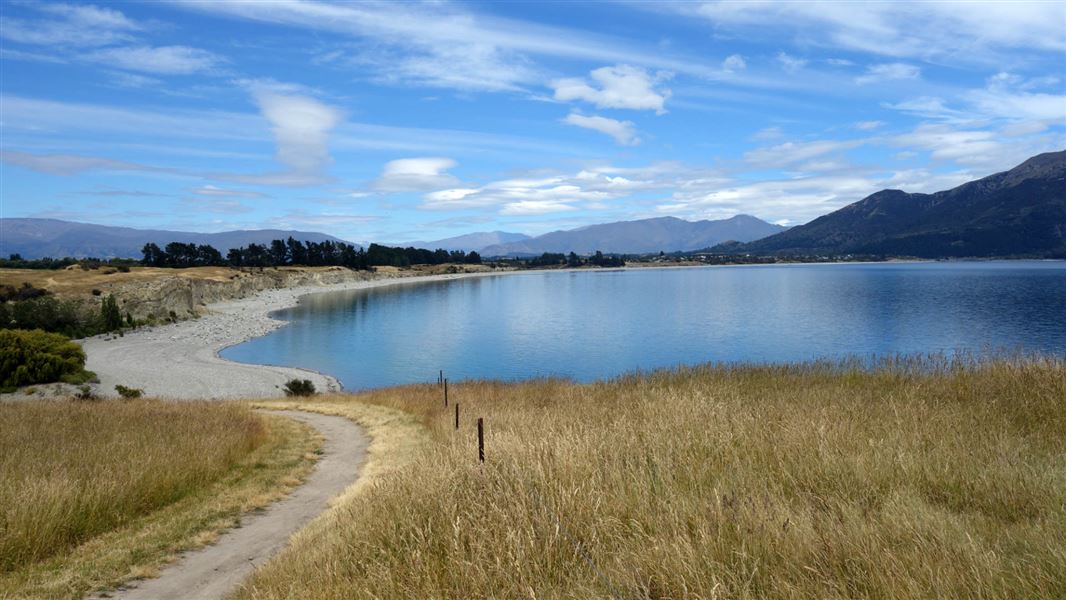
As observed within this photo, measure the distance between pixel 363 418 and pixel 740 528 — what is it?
18.4m

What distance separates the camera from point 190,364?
1853 inches

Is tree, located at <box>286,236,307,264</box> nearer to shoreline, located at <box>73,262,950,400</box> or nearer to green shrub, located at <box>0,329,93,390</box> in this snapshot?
shoreline, located at <box>73,262,950,400</box>

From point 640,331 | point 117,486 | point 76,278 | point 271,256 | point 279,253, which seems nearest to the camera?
point 117,486

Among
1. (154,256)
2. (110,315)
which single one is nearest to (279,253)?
(154,256)

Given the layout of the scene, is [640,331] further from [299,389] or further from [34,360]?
[34,360]

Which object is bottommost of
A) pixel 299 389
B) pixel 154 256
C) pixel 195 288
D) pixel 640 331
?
pixel 640 331

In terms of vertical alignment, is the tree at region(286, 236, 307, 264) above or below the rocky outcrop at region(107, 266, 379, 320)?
above

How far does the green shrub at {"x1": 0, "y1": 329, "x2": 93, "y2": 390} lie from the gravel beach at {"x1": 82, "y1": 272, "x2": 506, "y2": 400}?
6.34 feet

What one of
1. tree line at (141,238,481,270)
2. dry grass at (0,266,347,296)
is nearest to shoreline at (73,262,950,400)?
dry grass at (0,266,347,296)

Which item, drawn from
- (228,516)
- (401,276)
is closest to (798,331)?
(228,516)

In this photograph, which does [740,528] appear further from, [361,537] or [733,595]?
[361,537]

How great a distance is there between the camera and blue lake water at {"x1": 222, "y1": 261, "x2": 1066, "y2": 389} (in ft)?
154

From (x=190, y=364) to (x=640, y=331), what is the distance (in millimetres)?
42764

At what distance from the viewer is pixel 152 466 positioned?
11.0 metres
